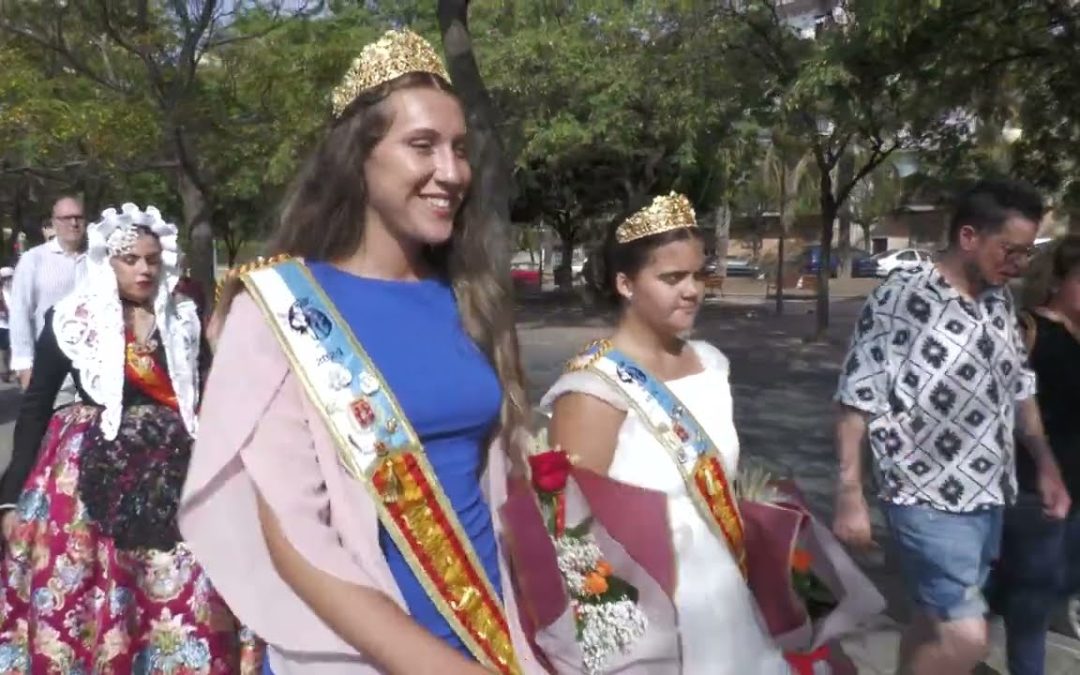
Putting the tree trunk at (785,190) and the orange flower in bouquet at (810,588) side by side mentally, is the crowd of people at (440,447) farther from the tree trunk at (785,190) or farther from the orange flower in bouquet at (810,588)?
the tree trunk at (785,190)

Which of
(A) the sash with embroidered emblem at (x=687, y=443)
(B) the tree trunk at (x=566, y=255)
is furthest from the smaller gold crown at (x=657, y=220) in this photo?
(B) the tree trunk at (x=566, y=255)

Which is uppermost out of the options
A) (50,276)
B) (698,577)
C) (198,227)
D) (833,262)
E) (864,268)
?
(50,276)

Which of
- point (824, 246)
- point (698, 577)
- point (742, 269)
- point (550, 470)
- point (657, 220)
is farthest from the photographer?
point (742, 269)

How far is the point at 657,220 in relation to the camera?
3.44 m

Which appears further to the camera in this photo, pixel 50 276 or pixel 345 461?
pixel 50 276

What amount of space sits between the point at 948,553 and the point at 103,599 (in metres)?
2.59

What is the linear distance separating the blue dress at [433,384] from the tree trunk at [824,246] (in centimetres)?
1717

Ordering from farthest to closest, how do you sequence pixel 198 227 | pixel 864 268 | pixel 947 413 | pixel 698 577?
pixel 864 268
pixel 198 227
pixel 947 413
pixel 698 577

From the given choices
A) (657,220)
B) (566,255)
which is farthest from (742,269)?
(657,220)

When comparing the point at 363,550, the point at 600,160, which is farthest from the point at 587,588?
A: the point at 600,160

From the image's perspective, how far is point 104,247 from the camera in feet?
14.0

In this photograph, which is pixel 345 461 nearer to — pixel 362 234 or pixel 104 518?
pixel 362 234

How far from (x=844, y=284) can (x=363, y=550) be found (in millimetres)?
39166

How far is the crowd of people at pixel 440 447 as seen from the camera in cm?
170
